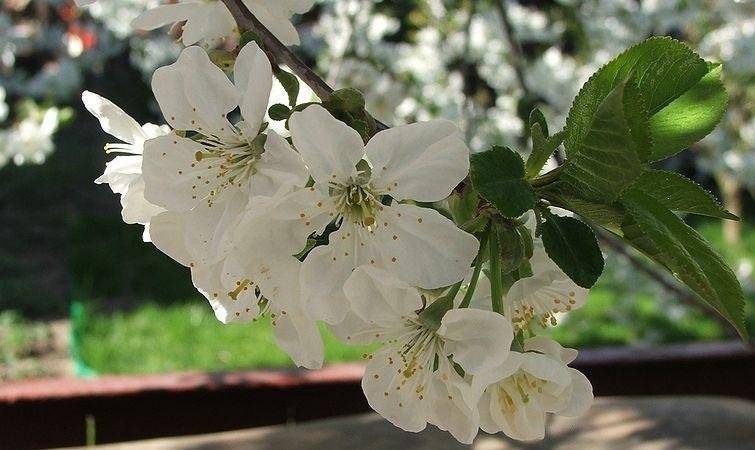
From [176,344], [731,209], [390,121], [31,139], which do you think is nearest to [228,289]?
[390,121]

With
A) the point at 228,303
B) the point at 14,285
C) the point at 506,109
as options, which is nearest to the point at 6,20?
the point at 14,285

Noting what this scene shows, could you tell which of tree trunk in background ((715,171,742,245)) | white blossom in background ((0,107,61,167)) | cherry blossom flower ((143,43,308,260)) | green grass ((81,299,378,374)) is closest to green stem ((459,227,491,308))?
cherry blossom flower ((143,43,308,260))

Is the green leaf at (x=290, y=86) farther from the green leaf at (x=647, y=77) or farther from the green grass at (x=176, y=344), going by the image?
the green grass at (x=176, y=344)

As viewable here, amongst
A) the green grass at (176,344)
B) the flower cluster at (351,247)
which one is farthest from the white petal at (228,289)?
the green grass at (176,344)

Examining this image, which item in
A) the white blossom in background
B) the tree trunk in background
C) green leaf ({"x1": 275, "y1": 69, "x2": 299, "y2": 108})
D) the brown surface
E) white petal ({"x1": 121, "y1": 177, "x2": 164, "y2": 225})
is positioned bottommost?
the brown surface

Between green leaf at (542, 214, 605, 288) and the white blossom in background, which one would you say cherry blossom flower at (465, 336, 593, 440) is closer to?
green leaf at (542, 214, 605, 288)
